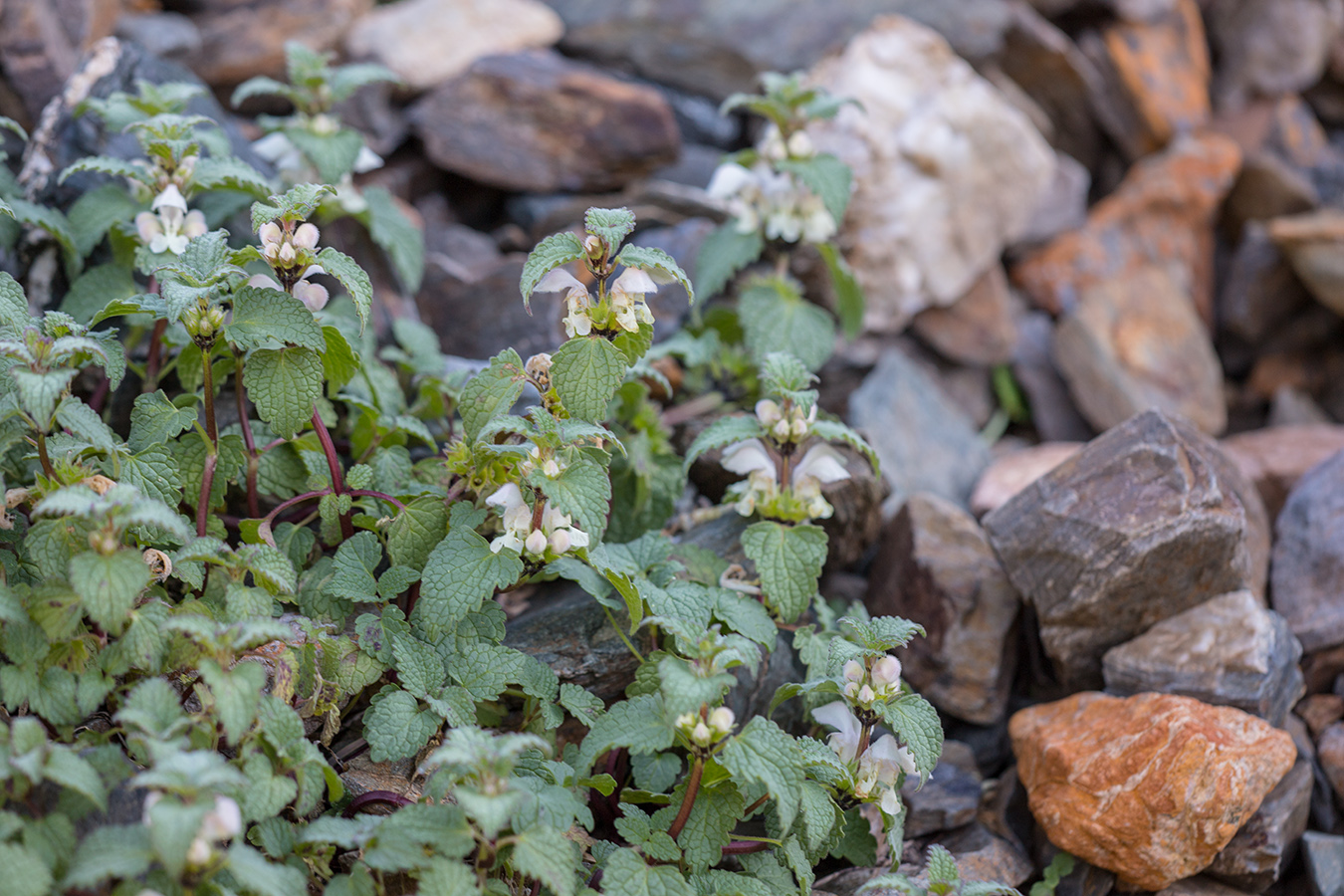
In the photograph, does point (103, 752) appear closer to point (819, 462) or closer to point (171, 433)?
point (171, 433)

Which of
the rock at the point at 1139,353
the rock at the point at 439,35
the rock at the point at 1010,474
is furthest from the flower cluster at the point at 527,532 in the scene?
the rock at the point at 1139,353

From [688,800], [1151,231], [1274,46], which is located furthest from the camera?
[1274,46]

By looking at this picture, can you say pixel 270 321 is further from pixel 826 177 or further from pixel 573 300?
pixel 826 177

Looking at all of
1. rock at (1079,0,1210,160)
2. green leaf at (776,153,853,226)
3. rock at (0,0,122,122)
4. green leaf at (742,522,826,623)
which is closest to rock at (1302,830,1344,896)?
green leaf at (742,522,826,623)

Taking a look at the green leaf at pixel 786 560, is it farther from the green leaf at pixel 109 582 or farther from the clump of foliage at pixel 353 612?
the green leaf at pixel 109 582

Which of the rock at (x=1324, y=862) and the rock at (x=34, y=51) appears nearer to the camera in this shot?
the rock at (x=1324, y=862)

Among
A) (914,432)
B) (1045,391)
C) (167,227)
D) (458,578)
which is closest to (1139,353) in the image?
(1045,391)
